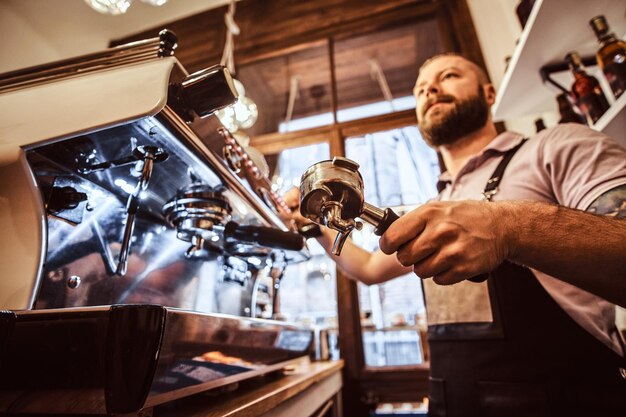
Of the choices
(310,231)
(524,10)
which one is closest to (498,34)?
(524,10)

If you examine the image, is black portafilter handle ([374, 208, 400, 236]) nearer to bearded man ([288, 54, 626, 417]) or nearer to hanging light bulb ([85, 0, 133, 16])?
bearded man ([288, 54, 626, 417])

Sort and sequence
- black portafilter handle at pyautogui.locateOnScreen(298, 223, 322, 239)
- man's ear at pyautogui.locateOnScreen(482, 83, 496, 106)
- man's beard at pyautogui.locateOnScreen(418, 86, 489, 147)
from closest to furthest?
black portafilter handle at pyautogui.locateOnScreen(298, 223, 322, 239) → man's beard at pyautogui.locateOnScreen(418, 86, 489, 147) → man's ear at pyautogui.locateOnScreen(482, 83, 496, 106)

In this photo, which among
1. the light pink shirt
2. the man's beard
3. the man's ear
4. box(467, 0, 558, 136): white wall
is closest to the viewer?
the light pink shirt

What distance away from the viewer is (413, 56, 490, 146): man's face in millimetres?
1260

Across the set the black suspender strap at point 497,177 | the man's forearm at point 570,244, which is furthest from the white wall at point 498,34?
the man's forearm at point 570,244

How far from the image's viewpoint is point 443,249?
0.42 meters

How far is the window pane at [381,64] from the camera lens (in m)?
2.38

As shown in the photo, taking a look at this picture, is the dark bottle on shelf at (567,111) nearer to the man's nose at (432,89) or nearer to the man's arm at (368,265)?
the man's nose at (432,89)

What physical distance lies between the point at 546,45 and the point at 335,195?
3.90ft

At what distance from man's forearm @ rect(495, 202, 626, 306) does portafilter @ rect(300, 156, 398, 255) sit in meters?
0.24

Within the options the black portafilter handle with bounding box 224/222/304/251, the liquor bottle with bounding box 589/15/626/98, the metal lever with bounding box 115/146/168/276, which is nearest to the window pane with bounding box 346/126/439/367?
the liquor bottle with bounding box 589/15/626/98

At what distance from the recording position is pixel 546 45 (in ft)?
3.64

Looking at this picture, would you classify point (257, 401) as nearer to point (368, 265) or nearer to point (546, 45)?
point (368, 265)

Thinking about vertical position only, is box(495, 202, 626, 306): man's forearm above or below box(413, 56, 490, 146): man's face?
below
